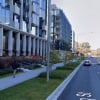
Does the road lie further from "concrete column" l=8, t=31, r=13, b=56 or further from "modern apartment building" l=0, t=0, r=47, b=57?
"concrete column" l=8, t=31, r=13, b=56

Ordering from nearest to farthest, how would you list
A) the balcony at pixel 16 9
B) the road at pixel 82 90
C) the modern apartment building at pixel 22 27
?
the road at pixel 82 90 → the modern apartment building at pixel 22 27 → the balcony at pixel 16 9

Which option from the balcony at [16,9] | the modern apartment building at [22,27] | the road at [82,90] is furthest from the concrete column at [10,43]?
the road at [82,90]

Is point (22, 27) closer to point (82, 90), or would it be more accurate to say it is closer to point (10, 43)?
point (10, 43)

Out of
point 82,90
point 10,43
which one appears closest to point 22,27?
point 10,43

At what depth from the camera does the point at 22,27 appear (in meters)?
57.7

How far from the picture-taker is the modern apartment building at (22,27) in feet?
157

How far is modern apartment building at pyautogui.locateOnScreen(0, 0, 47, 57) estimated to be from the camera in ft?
157

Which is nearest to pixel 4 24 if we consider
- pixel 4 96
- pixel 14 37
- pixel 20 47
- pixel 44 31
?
pixel 14 37

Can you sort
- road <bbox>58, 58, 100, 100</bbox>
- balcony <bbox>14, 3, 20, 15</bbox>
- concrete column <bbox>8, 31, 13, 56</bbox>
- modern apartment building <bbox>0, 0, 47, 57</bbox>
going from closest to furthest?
road <bbox>58, 58, 100, 100</bbox> < modern apartment building <bbox>0, 0, 47, 57</bbox> < concrete column <bbox>8, 31, 13, 56</bbox> < balcony <bbox>14, 3, 20, 15</bbox>

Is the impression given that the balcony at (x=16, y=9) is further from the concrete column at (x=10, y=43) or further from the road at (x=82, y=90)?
the road at (x=82, y=90)

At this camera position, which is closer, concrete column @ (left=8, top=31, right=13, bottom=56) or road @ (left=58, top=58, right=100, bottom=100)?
road @ (left=58, top=58, right=100, bottom=100)

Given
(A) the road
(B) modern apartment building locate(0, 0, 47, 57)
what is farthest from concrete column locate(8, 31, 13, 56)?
(A) the road

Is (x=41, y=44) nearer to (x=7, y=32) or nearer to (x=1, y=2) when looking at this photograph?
(x=7, y=32)

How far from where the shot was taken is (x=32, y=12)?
68.2 meters
